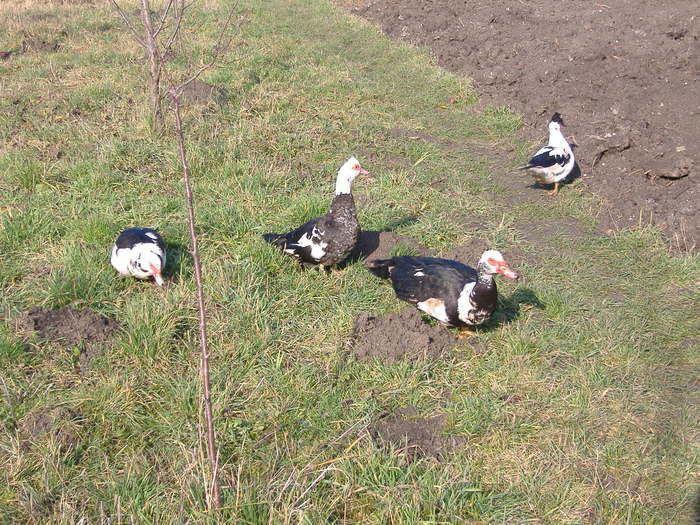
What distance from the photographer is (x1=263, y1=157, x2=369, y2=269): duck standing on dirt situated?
4.48 meters

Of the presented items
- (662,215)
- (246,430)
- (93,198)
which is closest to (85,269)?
(93,198)

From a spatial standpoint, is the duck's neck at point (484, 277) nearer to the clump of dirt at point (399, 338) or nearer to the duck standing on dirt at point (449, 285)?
the duck standing on dirt at point (449, 285)

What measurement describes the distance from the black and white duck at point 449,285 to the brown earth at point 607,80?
2587mm

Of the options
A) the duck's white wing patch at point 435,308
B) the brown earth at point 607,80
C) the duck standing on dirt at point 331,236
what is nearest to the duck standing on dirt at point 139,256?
the duck standing on dirt at point 331,236

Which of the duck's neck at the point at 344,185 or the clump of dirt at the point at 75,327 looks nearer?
the clump of dirt at the point at 75,327

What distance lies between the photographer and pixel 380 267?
449 centimetres

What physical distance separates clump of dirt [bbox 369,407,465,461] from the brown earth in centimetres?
351

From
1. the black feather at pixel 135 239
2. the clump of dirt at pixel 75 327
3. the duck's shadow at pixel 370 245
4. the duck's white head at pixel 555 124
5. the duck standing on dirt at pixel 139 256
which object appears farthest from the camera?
the duck's white head at pixel 555 124

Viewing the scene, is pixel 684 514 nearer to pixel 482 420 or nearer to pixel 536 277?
pixel 482 420

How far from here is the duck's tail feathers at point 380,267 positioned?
4457 mm

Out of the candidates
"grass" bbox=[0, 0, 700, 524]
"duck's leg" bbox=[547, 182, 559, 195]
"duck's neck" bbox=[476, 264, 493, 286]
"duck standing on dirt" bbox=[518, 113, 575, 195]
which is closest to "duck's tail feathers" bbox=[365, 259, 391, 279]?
"grass" bbox=[0, 0, 700, 524]

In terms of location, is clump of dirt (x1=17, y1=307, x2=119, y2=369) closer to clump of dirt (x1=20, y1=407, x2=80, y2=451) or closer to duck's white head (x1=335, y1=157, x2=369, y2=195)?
clump of dirt (x1=20, y1=407, x2=80, y2=451)

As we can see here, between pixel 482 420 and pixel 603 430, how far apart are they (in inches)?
29.8

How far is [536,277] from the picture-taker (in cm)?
486
